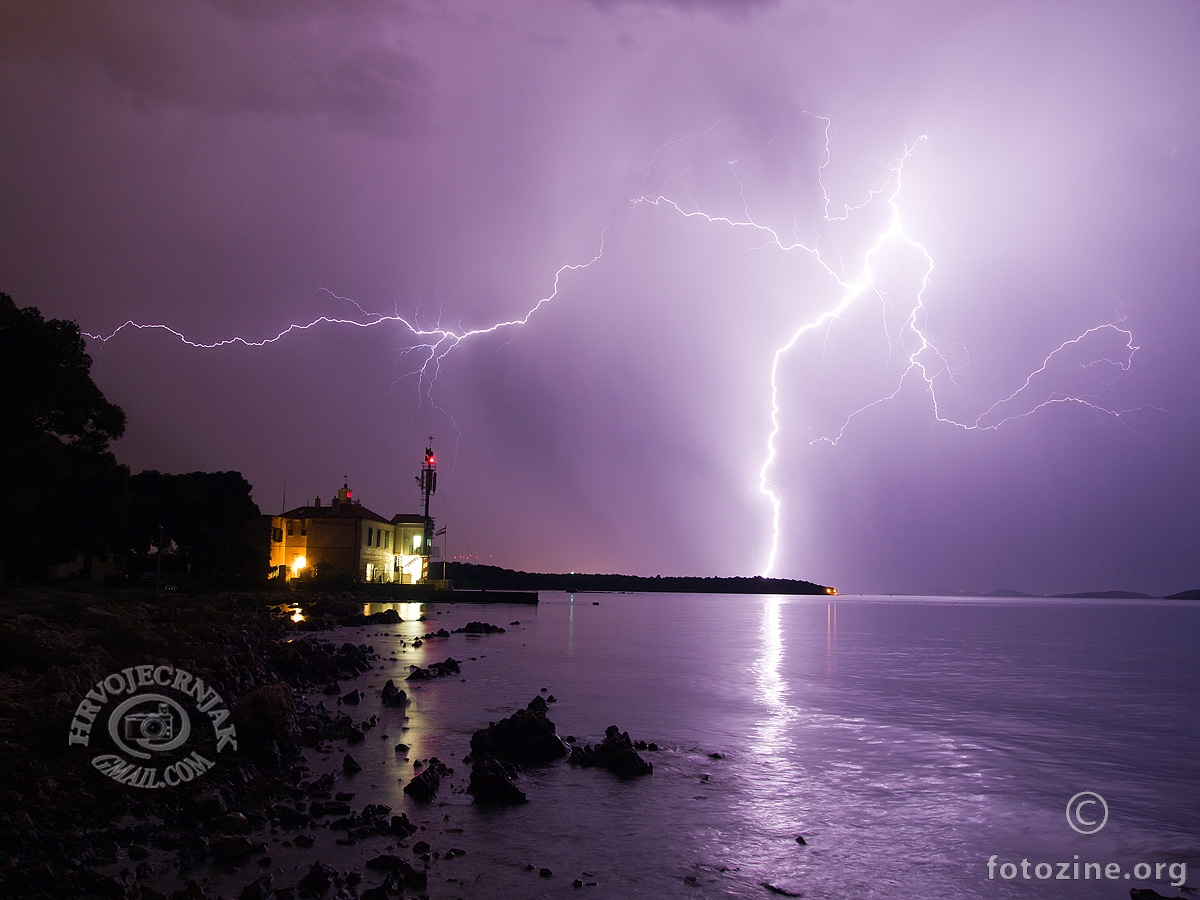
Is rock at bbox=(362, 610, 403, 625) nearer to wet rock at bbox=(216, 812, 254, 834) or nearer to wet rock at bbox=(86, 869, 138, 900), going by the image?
wet rock at bbox=(216, 812, 254, 834)

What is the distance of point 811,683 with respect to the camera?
23.0m

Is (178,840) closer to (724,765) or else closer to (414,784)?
(414,784)

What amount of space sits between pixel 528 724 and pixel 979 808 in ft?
20.4

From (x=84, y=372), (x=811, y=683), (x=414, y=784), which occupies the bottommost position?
(x=811, y=683)

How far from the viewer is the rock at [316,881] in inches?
229

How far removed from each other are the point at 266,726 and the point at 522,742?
139 inches

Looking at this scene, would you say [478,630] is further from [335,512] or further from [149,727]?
[335,512]

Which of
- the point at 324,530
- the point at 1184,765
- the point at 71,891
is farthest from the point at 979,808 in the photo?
the point at 324,530

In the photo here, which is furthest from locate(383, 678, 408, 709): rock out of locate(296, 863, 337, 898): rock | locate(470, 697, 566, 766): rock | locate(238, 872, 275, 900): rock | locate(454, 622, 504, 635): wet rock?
locate(454, 622, 504, 635): wet rock

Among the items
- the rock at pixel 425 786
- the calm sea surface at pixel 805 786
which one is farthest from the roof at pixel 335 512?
the rock at pixel 425 786

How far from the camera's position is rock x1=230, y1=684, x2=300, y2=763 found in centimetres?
931

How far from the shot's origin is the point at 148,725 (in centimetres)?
964

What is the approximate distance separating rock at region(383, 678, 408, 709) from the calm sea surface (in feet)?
0.98

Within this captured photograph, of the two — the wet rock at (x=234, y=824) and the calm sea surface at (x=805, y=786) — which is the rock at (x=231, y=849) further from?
the calm sea surface at (x=805, y=786)
